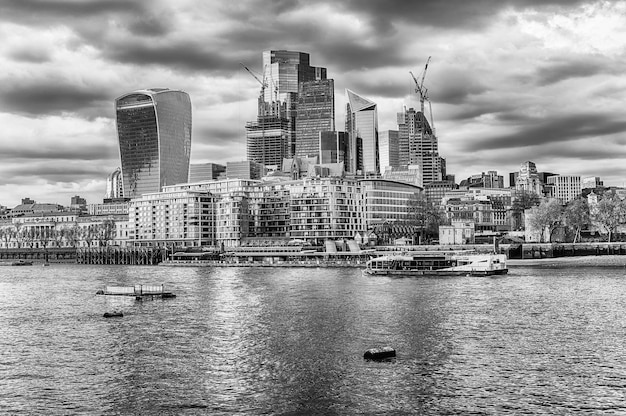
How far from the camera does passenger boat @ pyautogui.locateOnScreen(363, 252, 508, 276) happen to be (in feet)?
544

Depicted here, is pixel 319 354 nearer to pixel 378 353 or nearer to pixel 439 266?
pixel 378 353

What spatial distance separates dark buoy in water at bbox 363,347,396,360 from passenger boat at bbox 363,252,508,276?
101 metres

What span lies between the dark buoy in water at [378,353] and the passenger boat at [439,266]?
10076 centimetres

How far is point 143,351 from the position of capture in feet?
237

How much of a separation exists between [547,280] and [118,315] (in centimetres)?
8612

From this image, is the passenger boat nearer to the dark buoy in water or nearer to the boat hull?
the boat hull

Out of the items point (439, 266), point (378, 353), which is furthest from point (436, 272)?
point (378, 353)

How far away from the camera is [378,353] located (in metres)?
65.9

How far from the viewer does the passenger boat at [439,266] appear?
544 feet

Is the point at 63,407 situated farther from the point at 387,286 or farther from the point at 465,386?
the point at 387,286

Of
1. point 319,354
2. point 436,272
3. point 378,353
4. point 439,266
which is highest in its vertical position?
point 439,266

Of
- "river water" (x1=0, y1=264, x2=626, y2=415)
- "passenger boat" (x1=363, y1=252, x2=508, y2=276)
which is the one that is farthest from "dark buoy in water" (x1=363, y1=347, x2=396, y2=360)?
"passenger boat" (x1=363, y1=252, x2=508, y2=276)

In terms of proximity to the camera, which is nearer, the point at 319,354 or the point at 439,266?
the point at 319,354

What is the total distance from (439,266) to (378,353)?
106497mm
